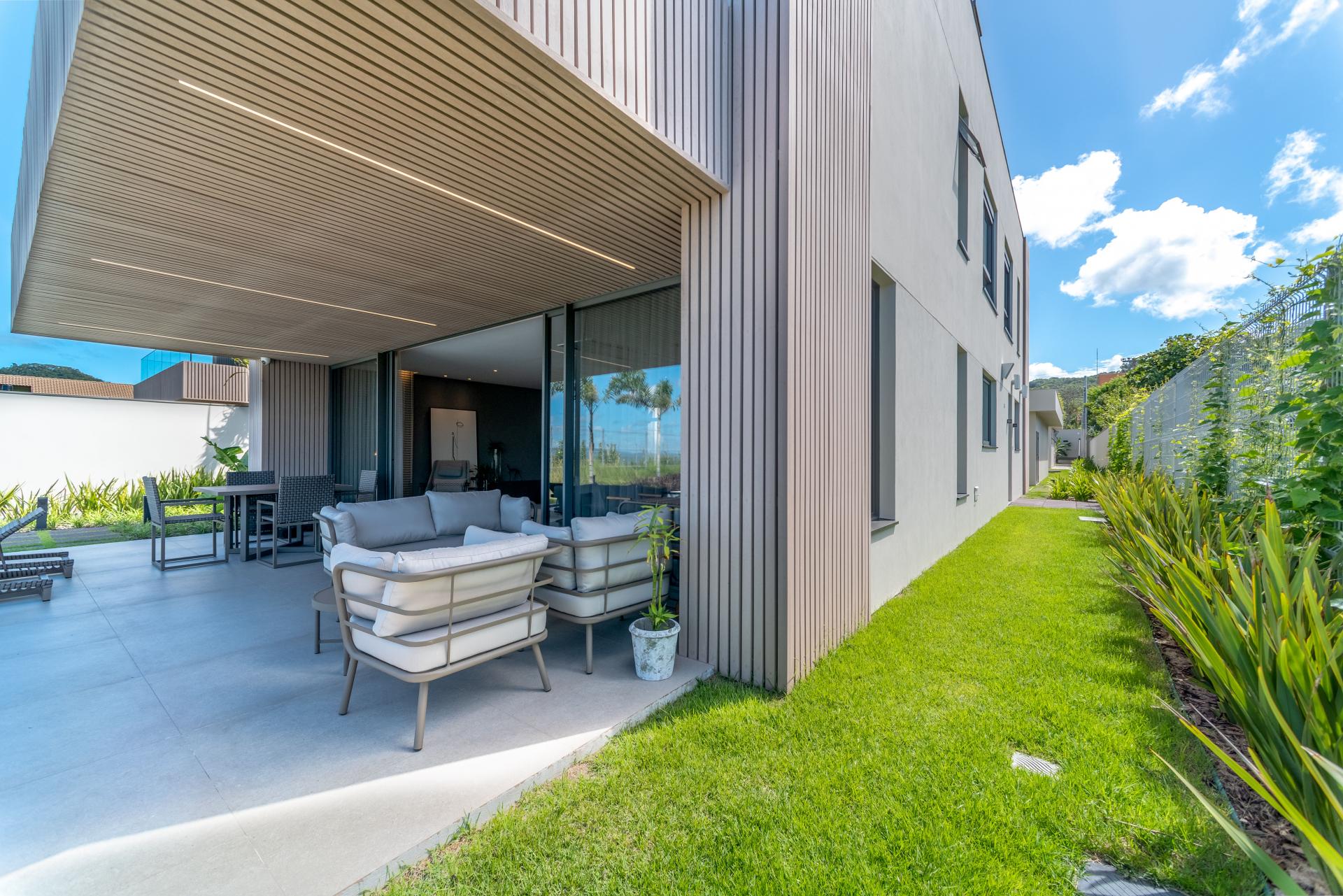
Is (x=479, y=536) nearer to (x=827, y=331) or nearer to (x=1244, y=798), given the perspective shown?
(x=827, y=331)

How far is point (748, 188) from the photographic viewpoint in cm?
319

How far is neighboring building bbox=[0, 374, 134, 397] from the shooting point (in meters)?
10.5

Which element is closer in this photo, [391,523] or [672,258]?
[672,258]

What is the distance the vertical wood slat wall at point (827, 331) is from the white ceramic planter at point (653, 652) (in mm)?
686

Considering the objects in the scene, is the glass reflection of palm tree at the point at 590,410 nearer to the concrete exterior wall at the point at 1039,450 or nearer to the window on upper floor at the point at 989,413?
the window on upper floor at the point at 989,413

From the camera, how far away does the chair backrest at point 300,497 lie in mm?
6230

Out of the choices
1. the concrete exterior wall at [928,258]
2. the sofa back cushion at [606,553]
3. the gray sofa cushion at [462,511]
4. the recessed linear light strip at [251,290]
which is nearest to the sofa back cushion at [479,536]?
the sofa back cushion at [606,553]

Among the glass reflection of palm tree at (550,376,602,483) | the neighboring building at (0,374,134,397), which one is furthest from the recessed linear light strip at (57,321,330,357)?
the neighboring building at (0,374,134,397)

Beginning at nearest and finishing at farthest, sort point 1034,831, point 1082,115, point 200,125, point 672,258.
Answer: point 1034,831 → point 200,125 → point 672,258 → point 1082,115

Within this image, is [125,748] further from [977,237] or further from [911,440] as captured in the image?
[977,237]

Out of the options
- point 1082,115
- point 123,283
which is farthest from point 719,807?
point 1082,115

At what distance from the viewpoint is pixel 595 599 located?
335 centimetres

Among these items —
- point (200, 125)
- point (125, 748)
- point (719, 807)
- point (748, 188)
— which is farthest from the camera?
point (748, 188)

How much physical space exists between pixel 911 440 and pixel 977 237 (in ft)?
18.5
